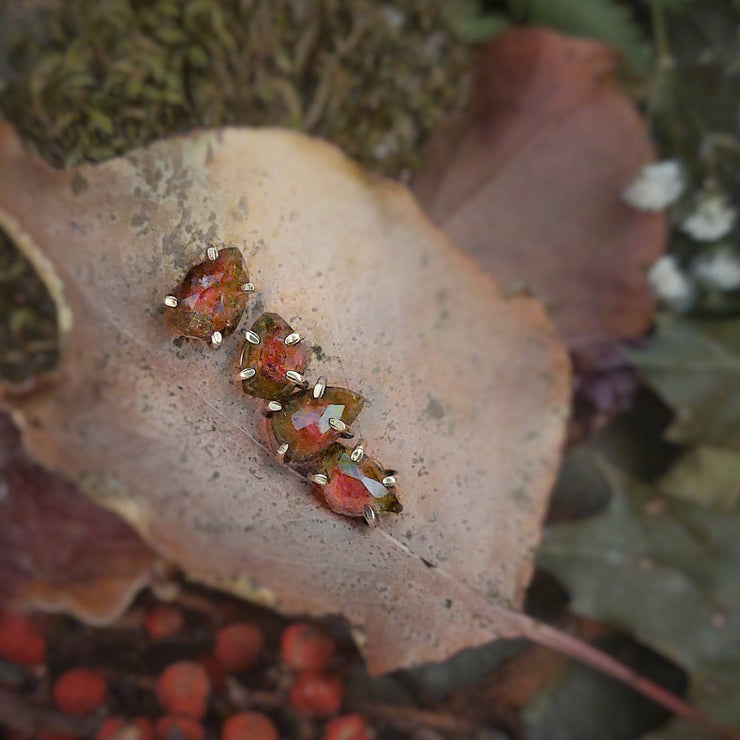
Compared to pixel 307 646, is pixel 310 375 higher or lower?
higher

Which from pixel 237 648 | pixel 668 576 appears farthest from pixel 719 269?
pixel 237 648

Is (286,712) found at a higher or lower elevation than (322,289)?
lower

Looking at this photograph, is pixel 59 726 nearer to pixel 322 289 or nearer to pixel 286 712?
pixel 286 712

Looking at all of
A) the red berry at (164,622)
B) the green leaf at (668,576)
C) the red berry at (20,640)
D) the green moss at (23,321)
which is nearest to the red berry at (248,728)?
the red berry at (164,622)

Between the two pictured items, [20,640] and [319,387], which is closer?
[319,387]

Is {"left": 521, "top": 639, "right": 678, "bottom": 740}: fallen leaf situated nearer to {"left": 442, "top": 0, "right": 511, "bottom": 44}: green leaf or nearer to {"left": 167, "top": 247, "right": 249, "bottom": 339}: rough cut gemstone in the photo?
{"left": 167, "top": 247, "right": 249, "bottom": 339}: rough cut gemstone

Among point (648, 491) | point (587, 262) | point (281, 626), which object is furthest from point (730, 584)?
point (281, 626)

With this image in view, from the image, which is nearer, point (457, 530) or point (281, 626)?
point (457, 530)

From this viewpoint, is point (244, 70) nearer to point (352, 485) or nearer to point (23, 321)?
point (23, 321)
